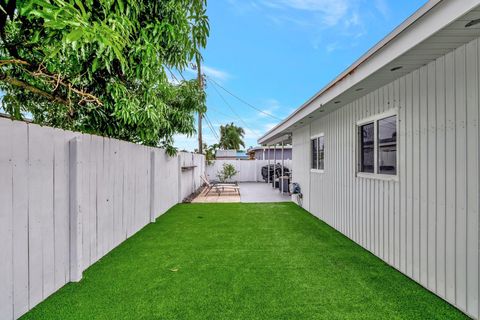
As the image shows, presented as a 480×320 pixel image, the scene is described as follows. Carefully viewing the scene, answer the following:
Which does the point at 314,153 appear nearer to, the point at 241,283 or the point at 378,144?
the point at 378,144

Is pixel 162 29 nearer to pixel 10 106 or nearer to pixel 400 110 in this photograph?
pixel 10 106

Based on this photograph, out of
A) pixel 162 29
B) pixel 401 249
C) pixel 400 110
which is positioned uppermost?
pixel 162 29

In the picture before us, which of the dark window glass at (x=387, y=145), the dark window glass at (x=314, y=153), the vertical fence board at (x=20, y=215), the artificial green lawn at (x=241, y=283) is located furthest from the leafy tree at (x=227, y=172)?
the vertical fence board at (x=20, y=215)

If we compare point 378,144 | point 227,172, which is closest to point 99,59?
point 378,144

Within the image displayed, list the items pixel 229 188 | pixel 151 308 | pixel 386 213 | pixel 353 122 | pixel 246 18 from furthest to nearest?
pixel 246 18 → pixel 229 188 → pixel 353 122 → pixel 386 213 → pixel 151 308

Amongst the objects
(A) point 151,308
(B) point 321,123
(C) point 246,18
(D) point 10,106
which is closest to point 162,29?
(D) point 10,106

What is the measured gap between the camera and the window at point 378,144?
Answer: 3471 millimetres

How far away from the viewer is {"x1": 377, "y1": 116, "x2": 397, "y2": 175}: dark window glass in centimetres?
343

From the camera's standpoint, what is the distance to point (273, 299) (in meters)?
2.51

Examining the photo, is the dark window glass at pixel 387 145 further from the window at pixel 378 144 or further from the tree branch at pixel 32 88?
the tree branch at pixel 32 88

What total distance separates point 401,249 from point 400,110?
1.72m

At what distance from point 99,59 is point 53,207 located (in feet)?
5.57

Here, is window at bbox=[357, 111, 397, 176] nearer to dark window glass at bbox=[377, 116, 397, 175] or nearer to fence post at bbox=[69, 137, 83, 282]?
dark window glass at bbox=[377, 116, 397, 175]

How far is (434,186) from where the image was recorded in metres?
2.67
